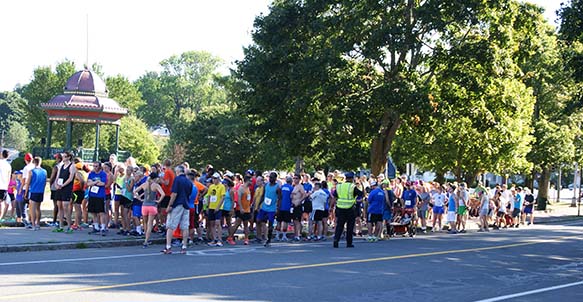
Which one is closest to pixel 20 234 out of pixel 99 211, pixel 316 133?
pixel 99 211

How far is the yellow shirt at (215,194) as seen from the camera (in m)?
17.9

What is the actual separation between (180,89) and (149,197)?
96.2 meters

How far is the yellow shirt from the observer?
17891 millimetres

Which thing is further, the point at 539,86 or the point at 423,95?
the point at 539,86

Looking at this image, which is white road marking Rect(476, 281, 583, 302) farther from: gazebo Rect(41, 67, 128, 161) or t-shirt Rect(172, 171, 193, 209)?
gazebo Rect(41, 67, 128, 161)

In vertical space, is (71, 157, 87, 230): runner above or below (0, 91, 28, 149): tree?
below

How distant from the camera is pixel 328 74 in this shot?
26359 mm

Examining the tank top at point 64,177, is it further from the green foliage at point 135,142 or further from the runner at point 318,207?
the green foliage at point 135,142

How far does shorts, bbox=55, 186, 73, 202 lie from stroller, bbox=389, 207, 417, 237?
10.3 meters

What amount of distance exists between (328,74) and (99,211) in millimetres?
10854

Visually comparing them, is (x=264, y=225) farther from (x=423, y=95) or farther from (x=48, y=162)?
(x=48, y=162)

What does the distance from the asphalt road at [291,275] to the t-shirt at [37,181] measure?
3209mm

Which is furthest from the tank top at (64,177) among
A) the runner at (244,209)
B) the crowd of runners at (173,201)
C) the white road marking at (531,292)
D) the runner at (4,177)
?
the white road marking at (531,292)

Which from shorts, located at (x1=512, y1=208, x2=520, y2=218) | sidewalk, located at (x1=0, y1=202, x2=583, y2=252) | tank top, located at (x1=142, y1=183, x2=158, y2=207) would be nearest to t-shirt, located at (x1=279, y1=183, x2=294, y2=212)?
sidewalk, located at (x1=0, y1=202, x2=583, y2=252)
